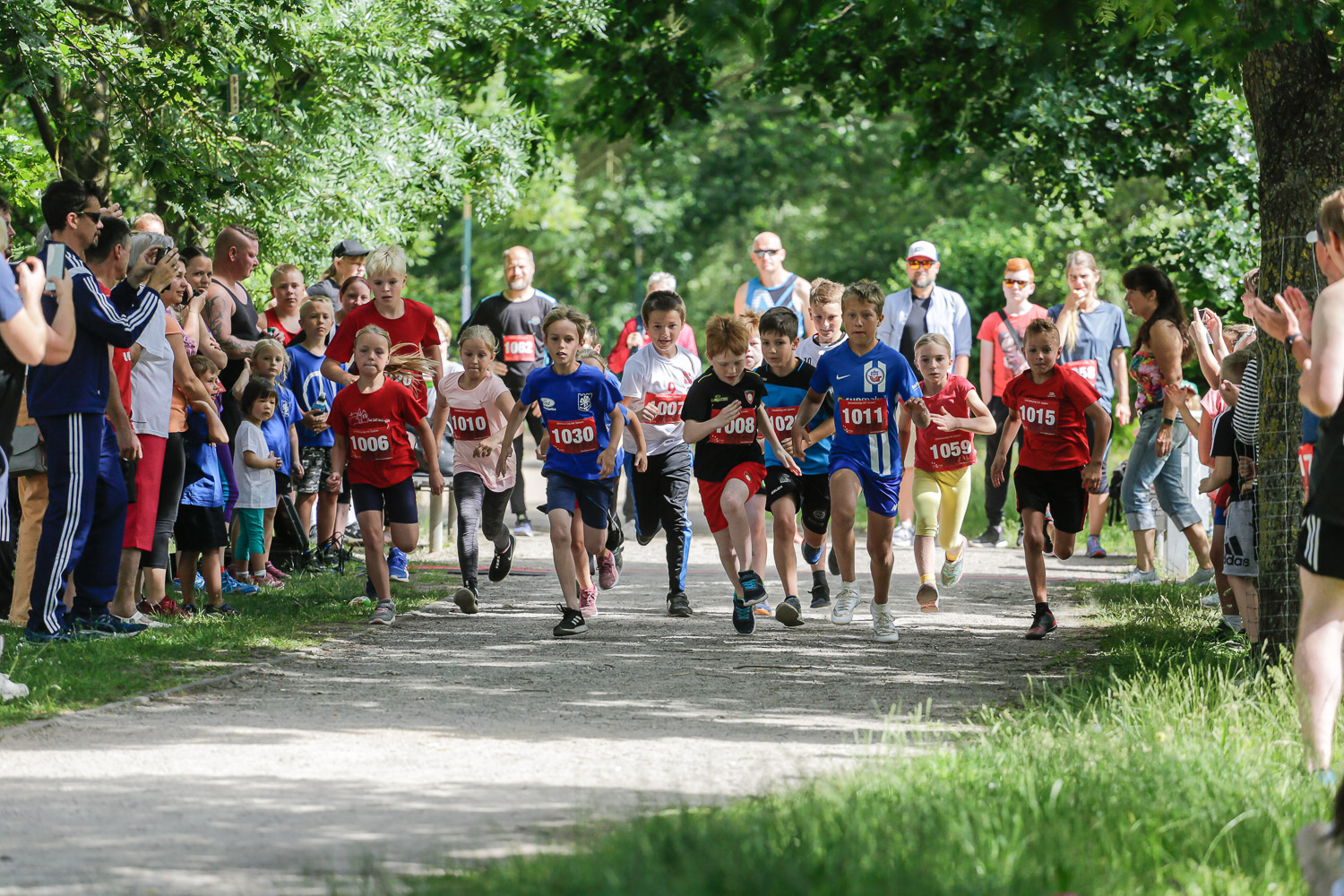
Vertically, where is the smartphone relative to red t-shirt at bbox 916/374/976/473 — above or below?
above

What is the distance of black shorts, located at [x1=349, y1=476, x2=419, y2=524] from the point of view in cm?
946

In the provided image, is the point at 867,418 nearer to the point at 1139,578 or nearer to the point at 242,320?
the point at 1139,578

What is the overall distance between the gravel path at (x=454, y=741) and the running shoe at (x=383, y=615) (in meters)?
0.12

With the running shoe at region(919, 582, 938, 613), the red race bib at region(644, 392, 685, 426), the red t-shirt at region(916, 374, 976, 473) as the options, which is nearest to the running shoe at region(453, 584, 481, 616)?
the red race bib at region(644, 392, 685, 426)

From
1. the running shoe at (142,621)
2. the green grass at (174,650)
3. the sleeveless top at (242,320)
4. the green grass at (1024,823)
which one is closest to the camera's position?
the green grass at (1024,823)

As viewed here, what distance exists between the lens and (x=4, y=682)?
6492 millimetres

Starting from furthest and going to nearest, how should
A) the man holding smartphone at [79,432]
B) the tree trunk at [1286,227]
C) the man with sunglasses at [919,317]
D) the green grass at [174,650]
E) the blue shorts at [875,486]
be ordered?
the man with sunglasses at [919,317] → the blue shorts at [875,486] → the man holding smartphone at [79,432] → the tree trunk at [1286,227] → the green grass at [174,650]

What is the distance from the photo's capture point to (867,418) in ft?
30.7

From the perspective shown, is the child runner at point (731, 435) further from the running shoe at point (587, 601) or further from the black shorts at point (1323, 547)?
the black shorts at point (1323, 547)

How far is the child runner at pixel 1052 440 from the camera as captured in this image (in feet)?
30.5

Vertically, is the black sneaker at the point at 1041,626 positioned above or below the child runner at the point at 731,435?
below

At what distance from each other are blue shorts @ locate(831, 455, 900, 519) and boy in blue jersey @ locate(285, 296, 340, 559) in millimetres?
4050

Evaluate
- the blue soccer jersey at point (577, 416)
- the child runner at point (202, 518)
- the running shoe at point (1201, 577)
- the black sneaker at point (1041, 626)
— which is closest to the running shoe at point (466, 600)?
the blue soccer jersey at point (577, 416)

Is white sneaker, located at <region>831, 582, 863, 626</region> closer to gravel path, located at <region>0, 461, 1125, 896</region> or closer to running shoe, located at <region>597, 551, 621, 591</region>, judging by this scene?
gravel path, located at <region>0, 461, 1125, 896</region>
